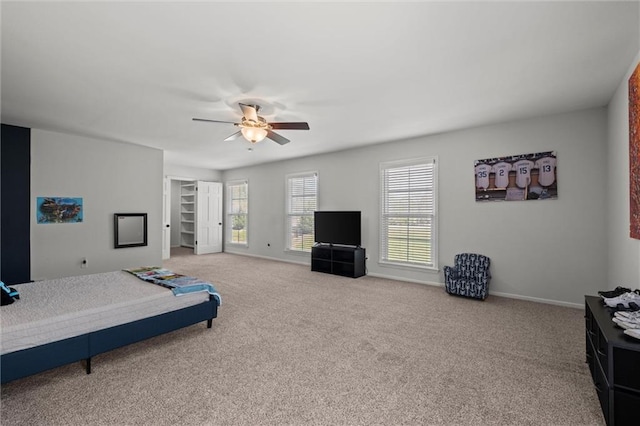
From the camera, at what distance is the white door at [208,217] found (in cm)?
900

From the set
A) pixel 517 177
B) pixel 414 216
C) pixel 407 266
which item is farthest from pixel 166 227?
pixel 517 177

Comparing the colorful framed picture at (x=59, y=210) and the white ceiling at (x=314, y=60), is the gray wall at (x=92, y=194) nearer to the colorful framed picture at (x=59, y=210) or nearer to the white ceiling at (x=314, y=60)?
the colorful framed picture at (x=59, y=210)

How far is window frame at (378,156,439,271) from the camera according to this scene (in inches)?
207

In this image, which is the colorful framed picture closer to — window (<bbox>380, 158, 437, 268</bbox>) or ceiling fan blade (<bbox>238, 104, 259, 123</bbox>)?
ceiling fan blade (<bbox>238, 104, 259, 123</bbox>)

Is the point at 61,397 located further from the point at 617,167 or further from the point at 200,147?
the point at 617,167

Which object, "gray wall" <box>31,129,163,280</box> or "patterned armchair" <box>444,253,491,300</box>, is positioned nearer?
"patterned armchair" <box>444,253,491,300</box>

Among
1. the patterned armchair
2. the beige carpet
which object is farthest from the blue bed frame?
the patterned armchair

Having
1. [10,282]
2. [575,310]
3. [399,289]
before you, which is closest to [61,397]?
[10,282]

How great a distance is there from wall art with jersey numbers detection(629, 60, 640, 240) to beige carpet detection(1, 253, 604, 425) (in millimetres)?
1306

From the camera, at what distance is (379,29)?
225 centimetres

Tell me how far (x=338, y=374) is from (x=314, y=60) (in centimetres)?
276

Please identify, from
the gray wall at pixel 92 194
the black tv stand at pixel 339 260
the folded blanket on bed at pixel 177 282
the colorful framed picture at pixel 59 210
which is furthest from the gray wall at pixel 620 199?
the colorful framed picture at pixel 59 210

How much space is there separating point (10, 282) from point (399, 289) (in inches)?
248

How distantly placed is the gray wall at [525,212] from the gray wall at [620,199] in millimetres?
208
